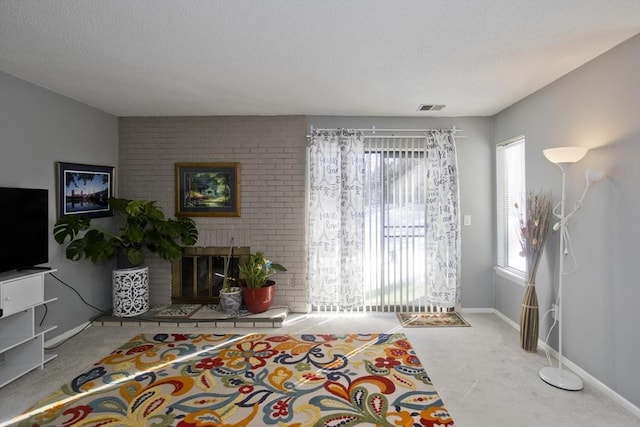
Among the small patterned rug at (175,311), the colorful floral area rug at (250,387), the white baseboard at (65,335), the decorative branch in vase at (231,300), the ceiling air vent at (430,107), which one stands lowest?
the colorful floral area rug at (250,387)

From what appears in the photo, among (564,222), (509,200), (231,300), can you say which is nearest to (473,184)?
(509,200)

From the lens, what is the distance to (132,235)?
3.71 m

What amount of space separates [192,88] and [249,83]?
1.94ft

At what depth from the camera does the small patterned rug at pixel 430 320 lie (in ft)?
12.6

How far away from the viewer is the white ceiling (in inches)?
75.3

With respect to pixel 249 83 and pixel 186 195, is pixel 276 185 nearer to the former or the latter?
pixel 186 195

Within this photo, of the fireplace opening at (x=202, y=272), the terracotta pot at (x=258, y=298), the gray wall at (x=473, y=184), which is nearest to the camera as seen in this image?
the terracotta pot at (x=258, y=298)

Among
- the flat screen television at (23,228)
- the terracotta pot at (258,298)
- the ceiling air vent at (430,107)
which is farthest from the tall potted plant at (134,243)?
the ceiling air vent at (430,107)

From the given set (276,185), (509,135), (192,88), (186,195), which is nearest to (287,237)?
(276,185)

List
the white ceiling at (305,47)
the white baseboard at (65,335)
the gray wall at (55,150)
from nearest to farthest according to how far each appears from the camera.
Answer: the white ceiling at (305,47) → the gray wall at (55,150) → the white baseboard at (65,335)

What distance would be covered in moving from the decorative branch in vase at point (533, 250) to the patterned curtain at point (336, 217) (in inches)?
67.9

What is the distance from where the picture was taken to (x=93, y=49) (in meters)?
2.40

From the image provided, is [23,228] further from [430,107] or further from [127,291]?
[430,107]

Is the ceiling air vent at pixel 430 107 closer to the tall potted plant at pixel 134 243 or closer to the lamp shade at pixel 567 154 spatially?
the lamp shade at pixel 567 154
